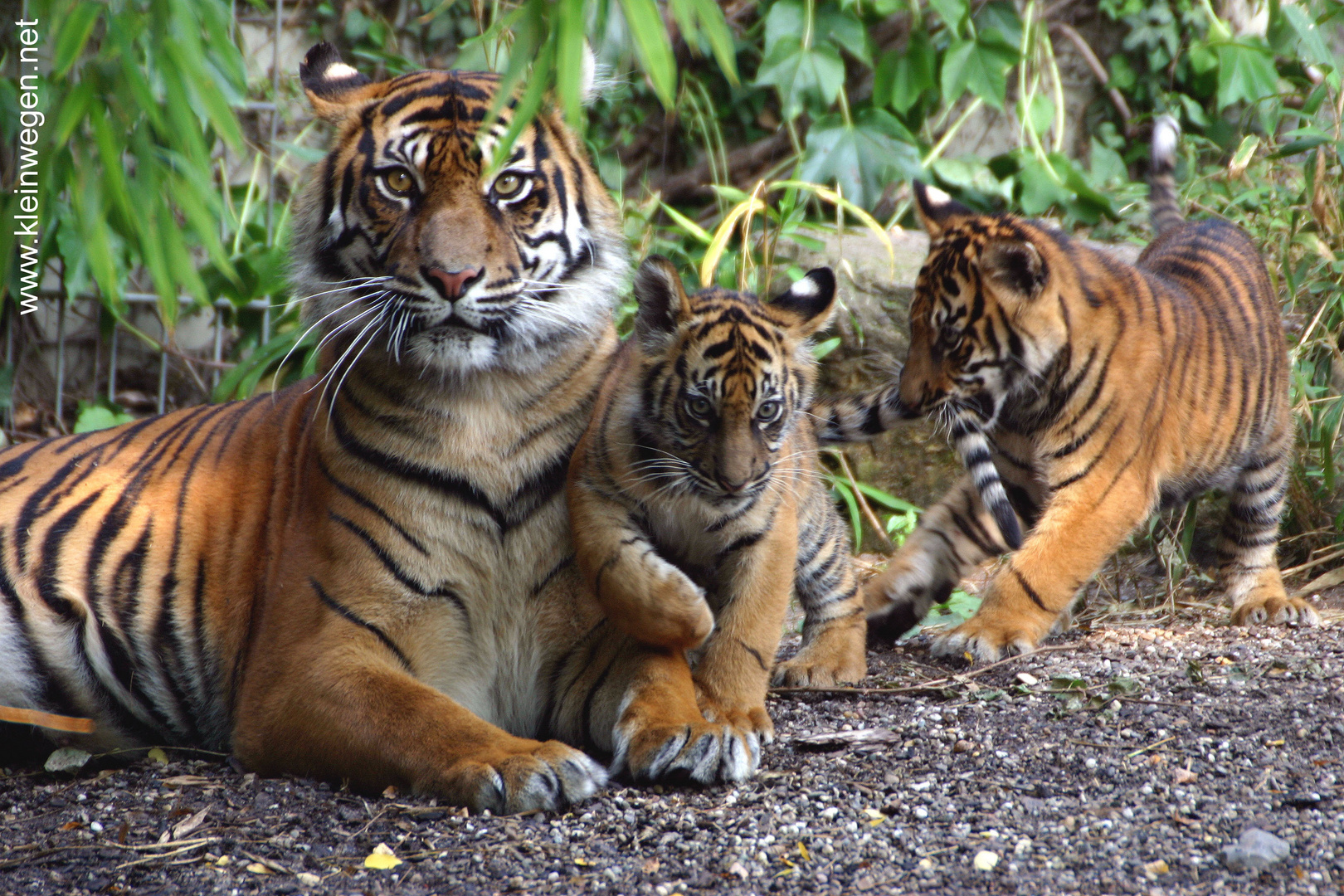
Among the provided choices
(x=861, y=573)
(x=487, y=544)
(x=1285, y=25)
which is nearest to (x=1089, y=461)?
(x=861, y=573)

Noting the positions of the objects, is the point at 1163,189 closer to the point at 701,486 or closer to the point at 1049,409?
the point at 1049,409

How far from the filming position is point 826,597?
3.26 meters

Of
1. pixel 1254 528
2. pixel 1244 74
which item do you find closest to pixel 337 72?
pixel 1254 528

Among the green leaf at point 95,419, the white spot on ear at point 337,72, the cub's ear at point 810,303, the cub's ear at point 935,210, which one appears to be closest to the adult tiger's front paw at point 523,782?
the cub's ear at point 810,303

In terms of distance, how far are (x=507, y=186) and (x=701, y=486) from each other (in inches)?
27.9

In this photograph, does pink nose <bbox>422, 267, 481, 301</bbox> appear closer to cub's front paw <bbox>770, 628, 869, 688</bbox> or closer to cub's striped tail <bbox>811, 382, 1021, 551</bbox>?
cub's front paw <bbox>770, 628, 869, 688</bbox>

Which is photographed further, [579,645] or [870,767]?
[579,645]

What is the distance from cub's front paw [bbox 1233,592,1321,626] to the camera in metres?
3.67

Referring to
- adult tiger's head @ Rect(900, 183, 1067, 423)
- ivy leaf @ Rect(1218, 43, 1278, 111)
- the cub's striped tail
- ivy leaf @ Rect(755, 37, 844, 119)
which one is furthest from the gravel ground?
ivy leaf @ Rect(1218, 43, 1278, 111)

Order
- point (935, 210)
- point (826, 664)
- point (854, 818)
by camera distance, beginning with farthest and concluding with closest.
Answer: point (935, 210) < point (826, 664) < point (854, 818)

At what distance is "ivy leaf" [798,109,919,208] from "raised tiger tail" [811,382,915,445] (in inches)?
82.2

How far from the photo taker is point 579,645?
259 centimetres

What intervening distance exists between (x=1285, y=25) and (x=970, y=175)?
1.64 meters

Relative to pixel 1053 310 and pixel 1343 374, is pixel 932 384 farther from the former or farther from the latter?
pixel 1343 374
